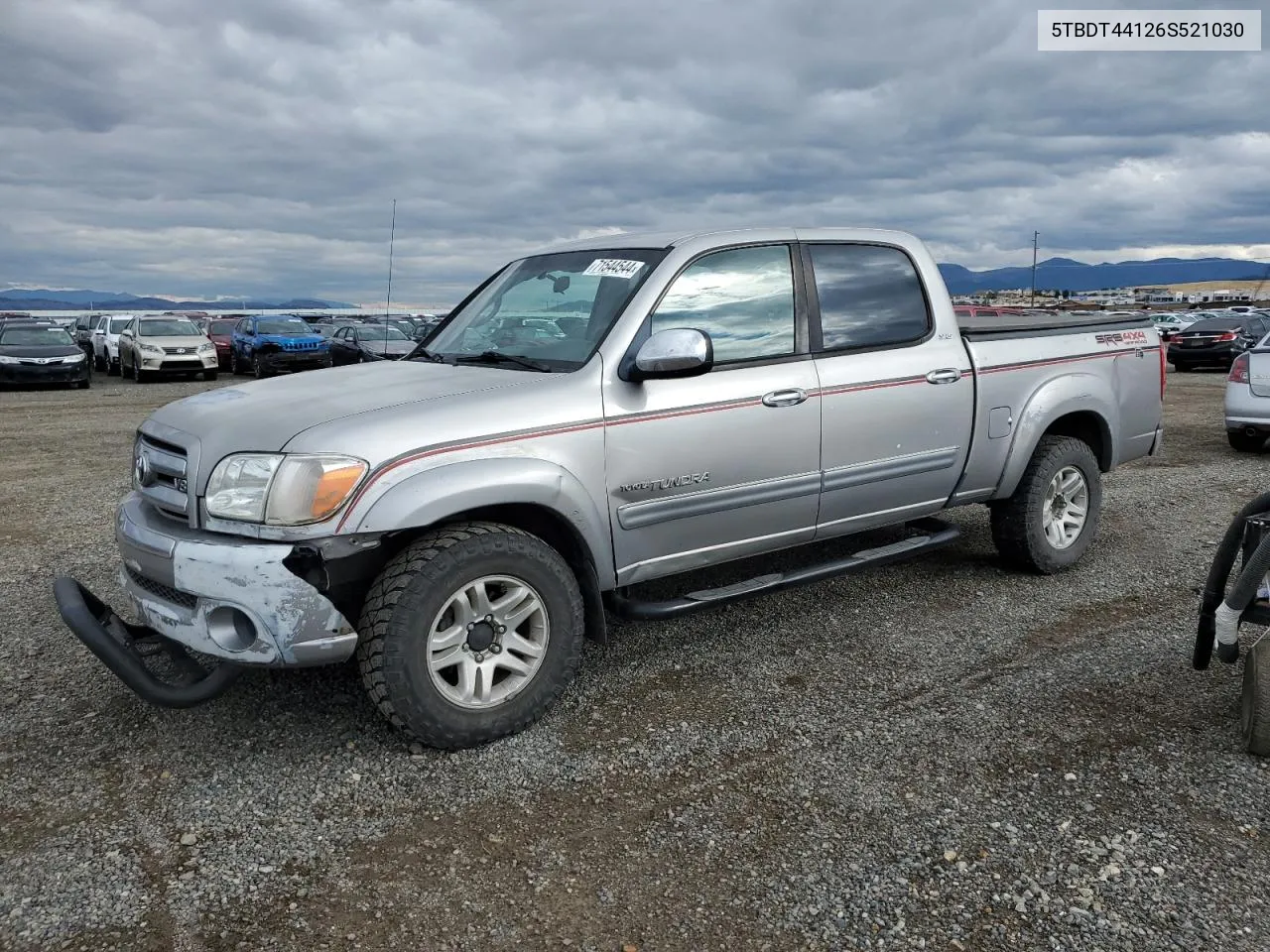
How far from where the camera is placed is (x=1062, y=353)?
555cm

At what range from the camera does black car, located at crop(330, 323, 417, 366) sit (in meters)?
22.4

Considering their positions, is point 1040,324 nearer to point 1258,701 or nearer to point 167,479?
point 1258,701

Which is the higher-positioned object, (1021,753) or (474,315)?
(474,315)

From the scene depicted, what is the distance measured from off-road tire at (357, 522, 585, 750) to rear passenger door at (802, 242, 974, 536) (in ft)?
4.89

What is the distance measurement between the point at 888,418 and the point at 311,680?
2.83 meters

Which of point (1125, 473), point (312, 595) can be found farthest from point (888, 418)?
point (1125, 473)

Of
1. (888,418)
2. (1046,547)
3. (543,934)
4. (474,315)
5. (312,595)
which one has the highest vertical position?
(474,315)

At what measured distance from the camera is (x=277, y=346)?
24062mm

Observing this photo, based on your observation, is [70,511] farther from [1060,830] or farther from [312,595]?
[1060,830]

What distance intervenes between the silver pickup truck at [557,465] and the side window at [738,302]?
11mm

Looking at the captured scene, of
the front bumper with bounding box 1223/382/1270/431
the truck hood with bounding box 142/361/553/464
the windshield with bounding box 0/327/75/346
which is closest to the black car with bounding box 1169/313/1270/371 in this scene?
the front bumper with bounding box 1223/382/1270/431

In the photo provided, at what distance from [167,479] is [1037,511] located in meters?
4.32

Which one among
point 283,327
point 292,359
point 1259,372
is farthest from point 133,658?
point 283,327

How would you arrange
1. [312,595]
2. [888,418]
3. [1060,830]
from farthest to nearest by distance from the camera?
[888,418] → [312,595] → [1060,830]
